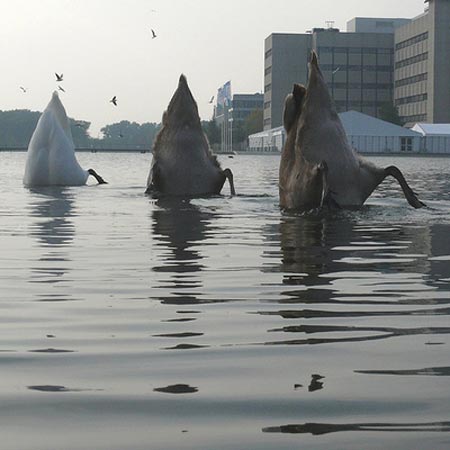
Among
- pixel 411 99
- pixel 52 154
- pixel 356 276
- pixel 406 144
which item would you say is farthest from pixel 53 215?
pixel 411 99

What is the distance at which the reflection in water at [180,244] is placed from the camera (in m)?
5.64

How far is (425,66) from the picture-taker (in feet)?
432

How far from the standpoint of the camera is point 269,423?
2822 mm

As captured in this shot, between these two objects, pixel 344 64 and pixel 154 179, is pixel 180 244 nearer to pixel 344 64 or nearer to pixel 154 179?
pixel 154 179

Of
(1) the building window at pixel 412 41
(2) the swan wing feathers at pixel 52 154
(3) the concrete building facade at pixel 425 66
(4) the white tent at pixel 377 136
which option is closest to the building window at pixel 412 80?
(3) the concrete building facade at pixel 425 66

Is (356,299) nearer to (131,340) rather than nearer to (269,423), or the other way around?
(131,340)

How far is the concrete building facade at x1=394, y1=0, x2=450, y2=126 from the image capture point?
12612 cm

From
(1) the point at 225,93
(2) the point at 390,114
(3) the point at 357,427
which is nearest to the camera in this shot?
(3) the point at 357,427

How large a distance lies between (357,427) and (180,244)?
18.6ft

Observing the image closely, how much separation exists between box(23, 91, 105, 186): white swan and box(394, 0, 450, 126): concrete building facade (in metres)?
111

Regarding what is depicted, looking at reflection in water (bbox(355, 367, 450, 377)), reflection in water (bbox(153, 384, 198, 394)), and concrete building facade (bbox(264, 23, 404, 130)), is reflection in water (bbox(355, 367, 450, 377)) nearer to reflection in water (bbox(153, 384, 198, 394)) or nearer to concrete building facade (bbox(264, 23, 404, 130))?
reflection in water (bbox(153, 384, 198, 394))

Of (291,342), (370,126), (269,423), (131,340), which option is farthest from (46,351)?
(370,126)

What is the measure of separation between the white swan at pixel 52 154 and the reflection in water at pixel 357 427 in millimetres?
16943

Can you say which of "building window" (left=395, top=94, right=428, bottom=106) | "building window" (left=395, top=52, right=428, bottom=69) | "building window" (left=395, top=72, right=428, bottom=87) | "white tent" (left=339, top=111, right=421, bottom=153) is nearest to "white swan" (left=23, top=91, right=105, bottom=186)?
"white tent" (left=339, top=111, right=421, bottom=153)
